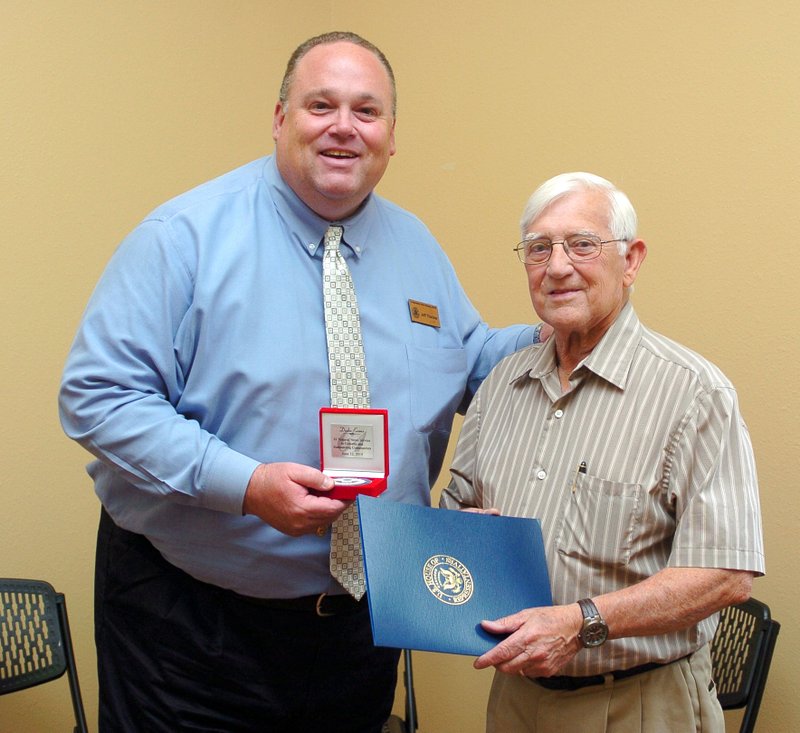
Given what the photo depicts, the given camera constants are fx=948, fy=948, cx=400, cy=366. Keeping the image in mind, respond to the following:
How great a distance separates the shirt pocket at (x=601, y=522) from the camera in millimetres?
1813

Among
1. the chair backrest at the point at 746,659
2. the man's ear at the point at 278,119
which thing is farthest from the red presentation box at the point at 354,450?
the chair backrest at the point at 746,659

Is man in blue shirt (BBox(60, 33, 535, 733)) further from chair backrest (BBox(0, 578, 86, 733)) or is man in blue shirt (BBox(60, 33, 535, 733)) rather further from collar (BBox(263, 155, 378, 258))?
chair backrest (BBox(0, 578, 86, 733))

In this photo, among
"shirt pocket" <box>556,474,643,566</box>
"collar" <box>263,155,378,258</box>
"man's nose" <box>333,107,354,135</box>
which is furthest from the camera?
"collar" <box>263,155,378,258</box>

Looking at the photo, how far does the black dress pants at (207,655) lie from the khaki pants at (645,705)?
0.56 meters

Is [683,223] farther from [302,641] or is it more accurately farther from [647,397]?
[302,641]

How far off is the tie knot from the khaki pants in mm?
1112

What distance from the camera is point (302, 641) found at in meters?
2.22

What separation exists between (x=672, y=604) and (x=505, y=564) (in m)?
0.32

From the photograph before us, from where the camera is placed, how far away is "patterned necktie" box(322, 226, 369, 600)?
2.14 meters

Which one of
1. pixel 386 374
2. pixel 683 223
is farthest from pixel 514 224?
pixel 386 374

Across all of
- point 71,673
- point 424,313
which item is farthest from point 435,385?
point 71,673

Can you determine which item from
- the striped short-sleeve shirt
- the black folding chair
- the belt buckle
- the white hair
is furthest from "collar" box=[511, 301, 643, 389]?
the black folding chair

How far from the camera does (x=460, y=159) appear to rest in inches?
144

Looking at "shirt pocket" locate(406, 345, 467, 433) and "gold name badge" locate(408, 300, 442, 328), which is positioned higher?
"gold name badge" locate(408, 300, 442, 328)
